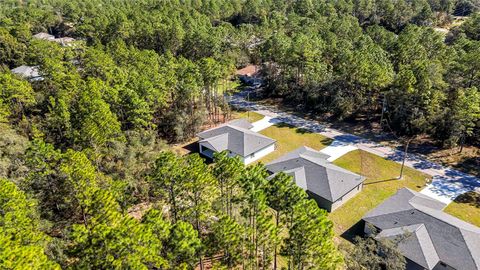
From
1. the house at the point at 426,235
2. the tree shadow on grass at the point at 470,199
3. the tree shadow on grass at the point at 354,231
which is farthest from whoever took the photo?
the tree shadow on grass at the point at 470,199

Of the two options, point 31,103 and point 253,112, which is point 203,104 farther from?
point 31,103

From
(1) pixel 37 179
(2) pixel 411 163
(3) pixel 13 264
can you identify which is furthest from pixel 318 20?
(3) pixel 13 264

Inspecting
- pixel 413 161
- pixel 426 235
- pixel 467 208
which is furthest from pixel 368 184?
pixel 426 235

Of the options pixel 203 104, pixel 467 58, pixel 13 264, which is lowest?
pixel 203 104

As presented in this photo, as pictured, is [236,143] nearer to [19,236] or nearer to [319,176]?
[319,176]

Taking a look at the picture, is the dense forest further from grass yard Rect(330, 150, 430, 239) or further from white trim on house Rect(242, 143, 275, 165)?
grass yard Rect(330, 150, 430, 239)

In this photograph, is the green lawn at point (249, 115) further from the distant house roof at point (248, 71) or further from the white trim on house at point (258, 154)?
the distant house roof at point (248, 71)

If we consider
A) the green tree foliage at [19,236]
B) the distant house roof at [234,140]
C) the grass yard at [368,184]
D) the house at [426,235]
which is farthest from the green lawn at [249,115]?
the green tree foliage at [19,236]
